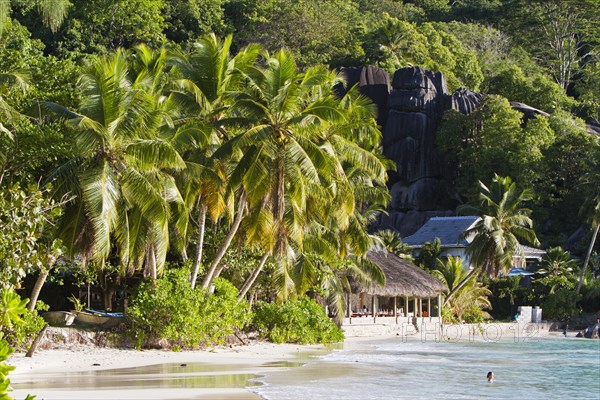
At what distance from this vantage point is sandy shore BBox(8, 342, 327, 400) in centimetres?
1373

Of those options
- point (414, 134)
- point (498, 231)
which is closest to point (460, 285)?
point (498, 231)

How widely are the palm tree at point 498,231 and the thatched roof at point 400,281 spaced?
3.24 m

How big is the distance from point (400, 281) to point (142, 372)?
61.9ft

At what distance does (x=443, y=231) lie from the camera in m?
48.8

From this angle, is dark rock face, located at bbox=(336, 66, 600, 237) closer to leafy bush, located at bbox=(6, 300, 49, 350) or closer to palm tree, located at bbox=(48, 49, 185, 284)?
palm tree, located at bbox=(48, 49, 185, 284)

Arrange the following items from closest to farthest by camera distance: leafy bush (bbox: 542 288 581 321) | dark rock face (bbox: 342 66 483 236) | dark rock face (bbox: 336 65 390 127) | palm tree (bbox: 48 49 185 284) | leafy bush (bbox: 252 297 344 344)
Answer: palm tree (bbox: 48 49 185 284) → leafy bush (bbox: 252 297 344 344) → leafy bush (bbox: 542 288 581 321) → dark rock face (bbox: 342 66 483 236) → dark rock face (bbox: 336 65 390 127)

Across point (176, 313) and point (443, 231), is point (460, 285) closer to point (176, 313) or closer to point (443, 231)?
point (443, 231)

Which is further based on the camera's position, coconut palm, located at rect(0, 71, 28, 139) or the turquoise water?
coconut palm, located at rect(0, 71, 28, 139)

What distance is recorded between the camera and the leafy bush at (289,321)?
25969mm

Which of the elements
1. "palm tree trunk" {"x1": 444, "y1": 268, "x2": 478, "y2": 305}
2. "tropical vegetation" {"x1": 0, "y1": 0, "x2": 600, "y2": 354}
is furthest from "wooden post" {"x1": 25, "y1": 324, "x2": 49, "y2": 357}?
"palm tree trunk" {"x1": 444, "y1": 268, "x2": 478, "y2": 305}

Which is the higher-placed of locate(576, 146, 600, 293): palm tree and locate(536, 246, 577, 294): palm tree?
locate(576, 146, 600, 293): palm tree

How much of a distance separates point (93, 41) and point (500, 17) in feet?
108

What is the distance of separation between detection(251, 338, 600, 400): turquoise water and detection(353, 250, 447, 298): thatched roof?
2183 mm

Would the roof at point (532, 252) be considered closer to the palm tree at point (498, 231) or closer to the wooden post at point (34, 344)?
the palm tree at point (498, 231)
